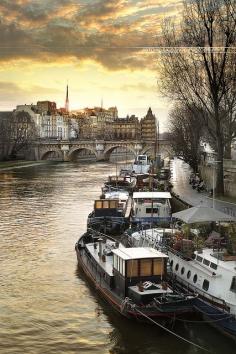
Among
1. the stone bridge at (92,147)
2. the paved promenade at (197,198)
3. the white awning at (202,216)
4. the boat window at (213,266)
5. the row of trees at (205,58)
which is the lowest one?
the boat window at (213,266)

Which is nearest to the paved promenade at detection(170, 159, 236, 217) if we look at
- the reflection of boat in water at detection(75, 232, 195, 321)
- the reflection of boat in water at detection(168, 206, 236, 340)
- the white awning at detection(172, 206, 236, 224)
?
the white awning at detection(172, 206, 236, 224)

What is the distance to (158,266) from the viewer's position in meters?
15.7

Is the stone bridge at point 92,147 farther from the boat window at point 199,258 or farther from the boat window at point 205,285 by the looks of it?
the boat window at point 205,285

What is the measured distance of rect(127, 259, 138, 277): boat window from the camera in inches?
612

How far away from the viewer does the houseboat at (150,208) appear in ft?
86.7

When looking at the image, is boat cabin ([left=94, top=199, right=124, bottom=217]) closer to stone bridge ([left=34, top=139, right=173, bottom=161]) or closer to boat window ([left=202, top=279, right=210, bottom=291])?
boat window ([left=202, top=279, right=210, bottom=291])

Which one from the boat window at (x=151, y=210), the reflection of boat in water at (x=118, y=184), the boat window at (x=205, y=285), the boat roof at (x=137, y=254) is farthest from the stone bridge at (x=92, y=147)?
the boat window at (x=205, y=285)

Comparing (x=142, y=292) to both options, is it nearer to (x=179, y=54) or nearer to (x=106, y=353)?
(x=106, y=353)

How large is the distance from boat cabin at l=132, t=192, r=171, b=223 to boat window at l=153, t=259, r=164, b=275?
10.6 meters

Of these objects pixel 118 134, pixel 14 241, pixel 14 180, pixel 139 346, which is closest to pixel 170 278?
pixel 139 346

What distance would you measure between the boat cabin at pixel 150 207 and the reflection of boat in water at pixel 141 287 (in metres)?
9.23

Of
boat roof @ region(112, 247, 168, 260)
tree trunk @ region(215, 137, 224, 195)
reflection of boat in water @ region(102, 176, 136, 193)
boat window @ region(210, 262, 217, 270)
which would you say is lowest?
boat window @ region(210, 262, 217, 270)

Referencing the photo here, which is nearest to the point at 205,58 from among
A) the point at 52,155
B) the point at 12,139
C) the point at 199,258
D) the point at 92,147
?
the point at 199,258

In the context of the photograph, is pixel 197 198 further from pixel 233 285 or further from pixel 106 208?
pixel 233 285
